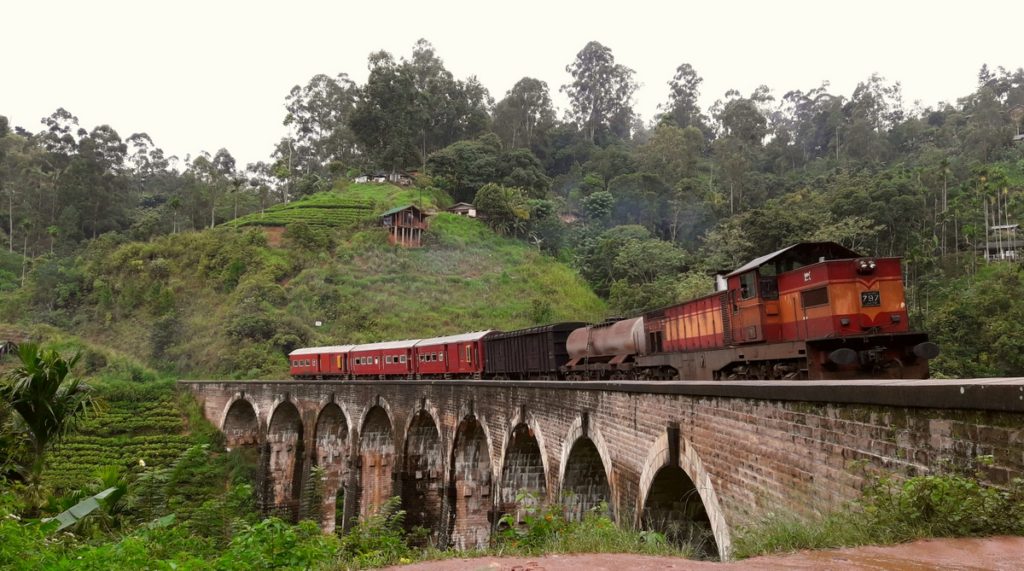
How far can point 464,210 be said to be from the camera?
63.8 meters

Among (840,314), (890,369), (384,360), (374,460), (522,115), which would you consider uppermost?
(522,115)

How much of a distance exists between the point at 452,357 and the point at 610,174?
49.4 metres

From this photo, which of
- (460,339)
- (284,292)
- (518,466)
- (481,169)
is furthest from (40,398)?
(481,169)

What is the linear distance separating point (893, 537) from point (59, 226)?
250ft

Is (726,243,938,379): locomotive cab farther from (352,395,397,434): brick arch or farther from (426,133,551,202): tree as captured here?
(426,133,551,202): tree

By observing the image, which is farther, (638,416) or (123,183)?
(123,183)

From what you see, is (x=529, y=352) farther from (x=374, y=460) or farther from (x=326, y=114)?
(x=326, y=114)

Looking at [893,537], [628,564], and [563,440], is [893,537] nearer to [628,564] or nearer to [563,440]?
[628,564]

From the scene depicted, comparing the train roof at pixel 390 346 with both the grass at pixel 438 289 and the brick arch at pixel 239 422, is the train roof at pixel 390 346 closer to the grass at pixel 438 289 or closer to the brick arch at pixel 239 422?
the brick arch at pixel 239 422

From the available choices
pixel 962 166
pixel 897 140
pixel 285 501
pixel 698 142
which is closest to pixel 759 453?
pixel 285 501

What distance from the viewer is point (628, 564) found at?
183 inches

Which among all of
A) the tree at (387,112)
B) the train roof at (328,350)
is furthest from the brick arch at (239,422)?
the tree at (387,112)

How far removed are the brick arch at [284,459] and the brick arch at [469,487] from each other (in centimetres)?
1380

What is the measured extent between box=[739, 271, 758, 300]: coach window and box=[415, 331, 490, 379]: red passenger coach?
526 inches
